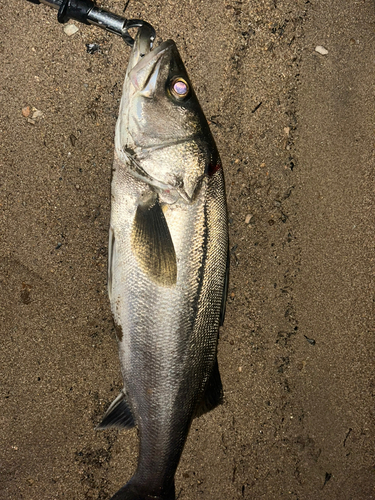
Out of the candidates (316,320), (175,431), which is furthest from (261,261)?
(175,431)

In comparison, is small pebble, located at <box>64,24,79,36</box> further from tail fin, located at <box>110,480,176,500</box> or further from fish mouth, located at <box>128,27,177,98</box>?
tail fin, located at <box>110,480,176,500</box>

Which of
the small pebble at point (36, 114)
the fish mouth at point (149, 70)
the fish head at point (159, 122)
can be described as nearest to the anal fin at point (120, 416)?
the fish head at point (159, 122)

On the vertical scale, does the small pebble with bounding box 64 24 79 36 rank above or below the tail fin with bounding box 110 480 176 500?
above

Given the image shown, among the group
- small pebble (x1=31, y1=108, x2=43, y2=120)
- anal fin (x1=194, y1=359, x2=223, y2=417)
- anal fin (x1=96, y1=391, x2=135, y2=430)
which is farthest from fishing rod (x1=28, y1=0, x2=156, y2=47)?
anal fin (x1=96, y1=391, x2=135, y2=430)

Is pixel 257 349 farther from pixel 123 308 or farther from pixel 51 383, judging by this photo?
pixel 51 383

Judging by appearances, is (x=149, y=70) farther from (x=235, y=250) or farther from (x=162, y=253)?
(x=235, y=250)
